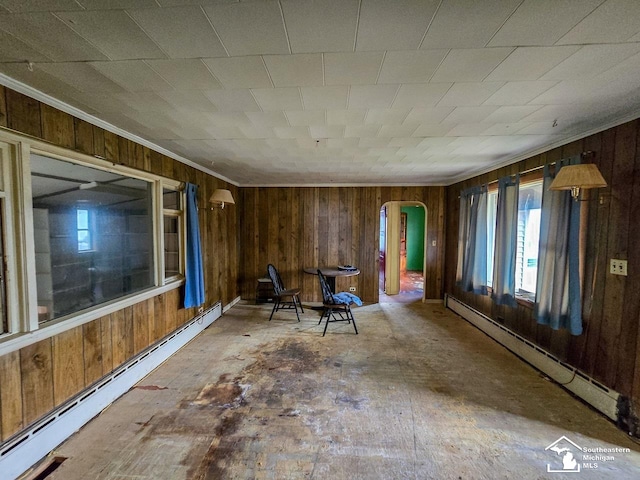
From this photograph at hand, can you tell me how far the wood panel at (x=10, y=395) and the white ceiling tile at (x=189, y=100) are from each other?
1833 mm

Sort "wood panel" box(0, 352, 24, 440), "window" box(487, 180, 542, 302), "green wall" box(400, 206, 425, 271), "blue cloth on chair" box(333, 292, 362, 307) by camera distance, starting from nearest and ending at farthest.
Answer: "wood panel" box(0, 352, 24, 440), "window" box(487, 180, 542, 302), "blue cloth on chair" box(333, 292, 362, 307), "green wall" box(400, 206, 425, 271)

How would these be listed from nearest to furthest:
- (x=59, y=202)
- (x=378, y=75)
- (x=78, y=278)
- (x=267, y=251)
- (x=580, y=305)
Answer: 1. (x=378, y=75)
2. (x=59, y=202)
3. (x=78, y=278)
4. (x=580, y=305)
5. (x=267, y=251)

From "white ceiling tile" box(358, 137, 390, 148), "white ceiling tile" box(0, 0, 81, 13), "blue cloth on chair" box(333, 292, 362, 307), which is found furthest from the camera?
"blue cloth on chair" box(333, 292, 362, 307)

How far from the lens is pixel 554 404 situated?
2264 mm

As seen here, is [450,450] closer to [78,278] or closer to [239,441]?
[239,441]

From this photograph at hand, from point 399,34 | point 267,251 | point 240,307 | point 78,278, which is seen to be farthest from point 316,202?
point 399,34

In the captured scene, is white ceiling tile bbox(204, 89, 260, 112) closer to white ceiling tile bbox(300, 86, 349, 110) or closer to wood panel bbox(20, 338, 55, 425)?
white ceiling tile bbox(300, 86, 349, 110)

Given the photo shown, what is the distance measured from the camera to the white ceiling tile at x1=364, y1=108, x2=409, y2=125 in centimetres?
197

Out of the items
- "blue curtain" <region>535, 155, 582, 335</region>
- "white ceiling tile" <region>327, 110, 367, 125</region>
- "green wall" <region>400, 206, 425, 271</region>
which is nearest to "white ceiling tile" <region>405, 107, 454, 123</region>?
"white ceiling tile" <region>327, 110, 367, 125</region>

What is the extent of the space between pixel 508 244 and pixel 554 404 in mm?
1695

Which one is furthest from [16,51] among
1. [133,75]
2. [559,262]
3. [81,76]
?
[559,262]

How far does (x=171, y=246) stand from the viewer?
3.37 meters

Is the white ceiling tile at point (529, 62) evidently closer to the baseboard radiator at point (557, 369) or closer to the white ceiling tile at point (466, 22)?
the white ceiling tile at point (466, 22)

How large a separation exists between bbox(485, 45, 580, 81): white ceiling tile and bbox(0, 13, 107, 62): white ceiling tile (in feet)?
6.73
